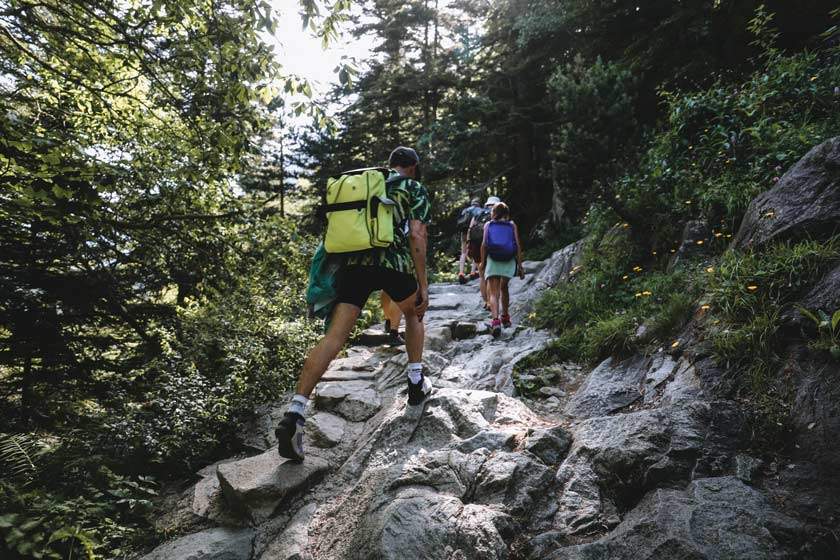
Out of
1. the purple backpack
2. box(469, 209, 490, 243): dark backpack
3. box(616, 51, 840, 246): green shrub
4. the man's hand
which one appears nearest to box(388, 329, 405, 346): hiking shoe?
the purple backpack

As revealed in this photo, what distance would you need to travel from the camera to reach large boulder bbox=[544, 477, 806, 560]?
2.01 m

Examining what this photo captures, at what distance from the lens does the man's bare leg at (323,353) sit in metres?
3.29

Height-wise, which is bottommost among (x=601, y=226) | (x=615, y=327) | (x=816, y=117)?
(x=615, y=327)

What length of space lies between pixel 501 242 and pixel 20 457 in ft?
19.9

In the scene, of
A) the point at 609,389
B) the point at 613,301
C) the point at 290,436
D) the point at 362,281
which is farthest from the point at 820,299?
the point at 290,436

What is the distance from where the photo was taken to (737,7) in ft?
28.5

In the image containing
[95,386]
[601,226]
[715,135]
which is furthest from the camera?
[601,226]

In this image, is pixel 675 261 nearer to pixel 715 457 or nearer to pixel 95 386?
pixel 715 457

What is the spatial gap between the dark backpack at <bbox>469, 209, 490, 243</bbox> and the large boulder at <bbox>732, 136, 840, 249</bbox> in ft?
18.2

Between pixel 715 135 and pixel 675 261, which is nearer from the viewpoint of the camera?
pixel 675 261

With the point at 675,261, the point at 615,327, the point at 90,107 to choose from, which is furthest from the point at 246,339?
the point at 675,261

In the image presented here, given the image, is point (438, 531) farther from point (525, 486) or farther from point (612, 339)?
point (612, 339)

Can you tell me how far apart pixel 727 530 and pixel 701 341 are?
2025mm

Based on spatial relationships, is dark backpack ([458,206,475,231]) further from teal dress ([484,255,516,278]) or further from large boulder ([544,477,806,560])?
large boulder ([544,477,806,560])
